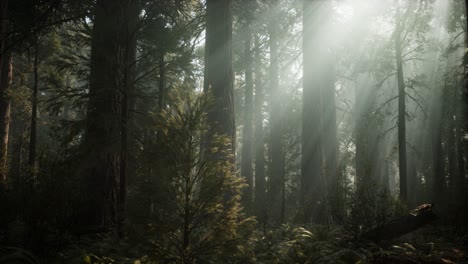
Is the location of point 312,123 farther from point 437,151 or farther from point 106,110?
point 437,151

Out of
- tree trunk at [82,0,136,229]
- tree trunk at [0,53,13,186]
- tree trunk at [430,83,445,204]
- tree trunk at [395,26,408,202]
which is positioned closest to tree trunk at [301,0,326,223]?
tree trunk at [395,26,408,202]

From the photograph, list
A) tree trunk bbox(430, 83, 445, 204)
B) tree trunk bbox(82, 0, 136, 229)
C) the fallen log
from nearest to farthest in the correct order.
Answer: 1. the fallen log
2. tree trunk bbox(82, 0, 136, 229)
3. tree trunk bbox(430, 83, 445, 204)

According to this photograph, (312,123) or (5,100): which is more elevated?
(5,100)

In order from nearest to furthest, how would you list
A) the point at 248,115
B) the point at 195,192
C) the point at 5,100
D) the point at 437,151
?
the point at 195,192 → the point at 5,100 → the point at 248,115 → the point at 437,151

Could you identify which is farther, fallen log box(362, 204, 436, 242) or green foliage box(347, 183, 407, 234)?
green foliage box(347, 183, 407, 234)

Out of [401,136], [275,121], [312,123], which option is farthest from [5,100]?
[401,136]

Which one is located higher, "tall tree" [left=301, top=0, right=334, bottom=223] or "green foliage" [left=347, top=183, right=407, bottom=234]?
"tall tree" [left=301, top=0, right=334, bottom=223]

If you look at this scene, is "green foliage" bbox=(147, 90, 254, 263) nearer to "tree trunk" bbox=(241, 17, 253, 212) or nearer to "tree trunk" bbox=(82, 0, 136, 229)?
"tree trunk" bbox=(82, 0, 136, 229)

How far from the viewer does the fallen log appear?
618cm

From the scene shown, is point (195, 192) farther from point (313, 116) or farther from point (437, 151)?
point (437, 151)

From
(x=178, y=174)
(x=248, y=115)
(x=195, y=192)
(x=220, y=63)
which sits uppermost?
(x=248, y=115)

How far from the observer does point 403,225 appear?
6352 mm

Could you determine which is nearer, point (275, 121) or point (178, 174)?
point (178, 174)

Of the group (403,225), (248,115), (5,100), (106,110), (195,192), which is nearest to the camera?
(195,192)
